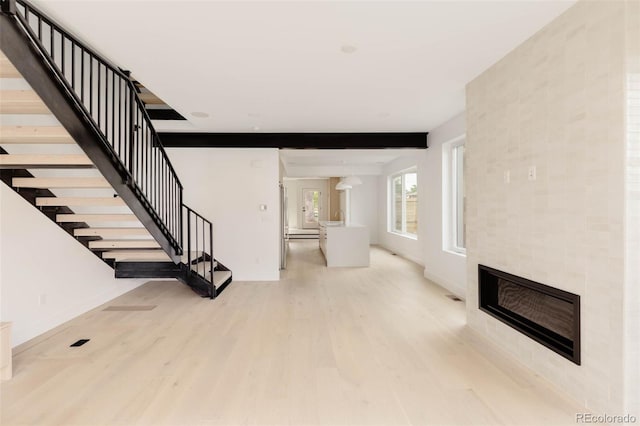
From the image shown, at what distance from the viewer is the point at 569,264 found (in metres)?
2.25

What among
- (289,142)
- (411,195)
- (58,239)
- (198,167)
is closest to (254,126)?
(289,142)

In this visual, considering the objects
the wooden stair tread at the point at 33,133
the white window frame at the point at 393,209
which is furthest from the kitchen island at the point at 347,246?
the wooden stair tread at the point at 33,133

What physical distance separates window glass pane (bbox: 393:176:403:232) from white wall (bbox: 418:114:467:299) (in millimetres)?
3074

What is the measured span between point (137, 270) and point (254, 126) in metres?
2.88

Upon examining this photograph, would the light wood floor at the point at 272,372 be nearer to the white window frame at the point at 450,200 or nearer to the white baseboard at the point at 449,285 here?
the white baseboard at the point at 449,285

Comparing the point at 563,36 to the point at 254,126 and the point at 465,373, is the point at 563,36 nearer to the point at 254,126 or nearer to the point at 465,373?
the point at 465,373

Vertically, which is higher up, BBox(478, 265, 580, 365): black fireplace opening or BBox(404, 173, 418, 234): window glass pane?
BBox(404, 173, 418, 234): window glass pane

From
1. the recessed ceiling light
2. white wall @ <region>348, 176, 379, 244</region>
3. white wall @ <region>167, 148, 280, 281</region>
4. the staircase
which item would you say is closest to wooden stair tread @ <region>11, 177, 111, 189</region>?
the staircase

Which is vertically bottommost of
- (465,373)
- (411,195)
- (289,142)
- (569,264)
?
(465,373)

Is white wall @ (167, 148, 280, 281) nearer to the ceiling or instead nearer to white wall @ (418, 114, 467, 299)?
the ceiling

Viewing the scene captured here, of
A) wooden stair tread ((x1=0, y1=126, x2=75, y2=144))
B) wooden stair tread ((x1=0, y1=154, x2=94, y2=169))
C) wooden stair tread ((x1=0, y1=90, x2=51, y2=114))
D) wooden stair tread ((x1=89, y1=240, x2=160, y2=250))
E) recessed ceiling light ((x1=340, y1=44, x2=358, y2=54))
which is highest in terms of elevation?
recessed ceiling light ((x1=340, y1=44, x2=358, y2=54))

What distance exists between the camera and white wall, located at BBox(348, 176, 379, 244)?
36.6ft

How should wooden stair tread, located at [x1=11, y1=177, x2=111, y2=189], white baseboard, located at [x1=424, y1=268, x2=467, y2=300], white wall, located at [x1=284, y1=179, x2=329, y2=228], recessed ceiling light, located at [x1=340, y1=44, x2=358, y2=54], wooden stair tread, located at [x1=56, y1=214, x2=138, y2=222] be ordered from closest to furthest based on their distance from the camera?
recessed ceiling light, located at [x1=340, y1=44, x2=358, y2=54], wooden stair tread, located at [x1=11, y1=177, x2=111, y2=189], wooden stair tread, located at [x1=56, y1=214, x2=138, y2=222], white baseboard, located at [x1=424, y1=268, x2=467, y2=300], white wall, located at [x1=284, y1=179, x2=329, y2=228]

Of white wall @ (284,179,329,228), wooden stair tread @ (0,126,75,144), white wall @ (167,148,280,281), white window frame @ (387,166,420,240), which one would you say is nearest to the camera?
wooden stair tread @ (0,126,75,144)
